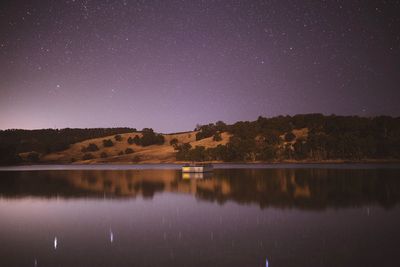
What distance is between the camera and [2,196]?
35156 millimetres

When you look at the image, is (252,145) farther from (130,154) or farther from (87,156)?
(87,156)

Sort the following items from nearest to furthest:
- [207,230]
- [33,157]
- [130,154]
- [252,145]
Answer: [207,230]
[252,145]
[130,154]
[33,157]

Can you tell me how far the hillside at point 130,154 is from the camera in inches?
5586

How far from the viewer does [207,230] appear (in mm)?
18891

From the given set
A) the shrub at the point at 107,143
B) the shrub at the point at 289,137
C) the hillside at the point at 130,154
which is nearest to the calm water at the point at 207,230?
the shrub at the point at 289,137

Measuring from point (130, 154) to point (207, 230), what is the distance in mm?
134524

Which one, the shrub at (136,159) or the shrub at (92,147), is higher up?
the shrub at (92,147)

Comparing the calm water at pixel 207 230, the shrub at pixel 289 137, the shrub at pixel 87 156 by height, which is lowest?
the calm water at pixel 207 230

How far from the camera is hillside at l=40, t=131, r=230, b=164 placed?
465ft

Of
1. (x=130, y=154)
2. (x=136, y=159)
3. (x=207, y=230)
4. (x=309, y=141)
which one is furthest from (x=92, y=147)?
(x=207, y=230)

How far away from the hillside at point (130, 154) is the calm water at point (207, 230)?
353 ft

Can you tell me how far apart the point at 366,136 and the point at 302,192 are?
99.0 m

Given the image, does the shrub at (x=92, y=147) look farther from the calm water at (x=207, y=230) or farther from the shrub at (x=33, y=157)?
the calm water at (x=207, y=230)

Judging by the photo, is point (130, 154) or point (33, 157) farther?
point (33, 157)
